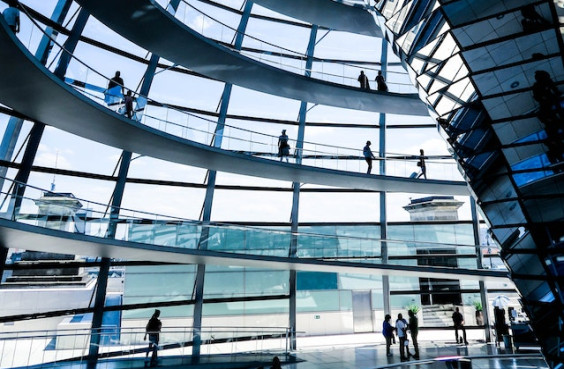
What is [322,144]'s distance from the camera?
17.9 metres

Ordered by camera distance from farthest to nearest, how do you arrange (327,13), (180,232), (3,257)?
1. (327,13)
2. (180,232)
3. (3,257)

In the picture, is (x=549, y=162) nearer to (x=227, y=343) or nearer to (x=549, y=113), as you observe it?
(x=549, y=113)

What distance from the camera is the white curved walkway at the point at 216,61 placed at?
12.2 m

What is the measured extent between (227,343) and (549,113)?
1063cm

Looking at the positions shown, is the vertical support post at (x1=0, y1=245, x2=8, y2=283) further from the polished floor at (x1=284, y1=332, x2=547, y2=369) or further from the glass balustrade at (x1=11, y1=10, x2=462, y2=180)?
the polished floor at (x1=284, y1=332, x2=547, y2=369)

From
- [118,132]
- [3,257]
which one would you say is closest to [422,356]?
[118,132]

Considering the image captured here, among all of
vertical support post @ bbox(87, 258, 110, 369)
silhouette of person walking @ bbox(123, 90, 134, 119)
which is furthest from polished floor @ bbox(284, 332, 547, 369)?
silhouette of person walking @ bbox(123, 90, 134, 119)

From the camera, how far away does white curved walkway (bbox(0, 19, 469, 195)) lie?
8.77 meters

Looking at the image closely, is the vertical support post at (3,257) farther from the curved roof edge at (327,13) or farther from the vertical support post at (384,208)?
the vertical support post at (384,208)

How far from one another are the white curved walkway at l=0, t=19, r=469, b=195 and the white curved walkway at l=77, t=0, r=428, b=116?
3262 millimetres

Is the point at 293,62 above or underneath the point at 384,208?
above

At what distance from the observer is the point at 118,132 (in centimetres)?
1222

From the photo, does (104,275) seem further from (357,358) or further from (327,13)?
(327,13)

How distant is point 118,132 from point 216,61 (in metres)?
4.56
